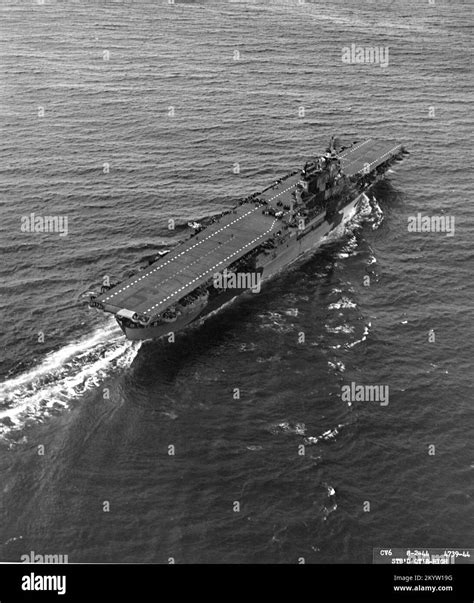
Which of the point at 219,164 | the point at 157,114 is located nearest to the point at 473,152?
the point at 219,164
